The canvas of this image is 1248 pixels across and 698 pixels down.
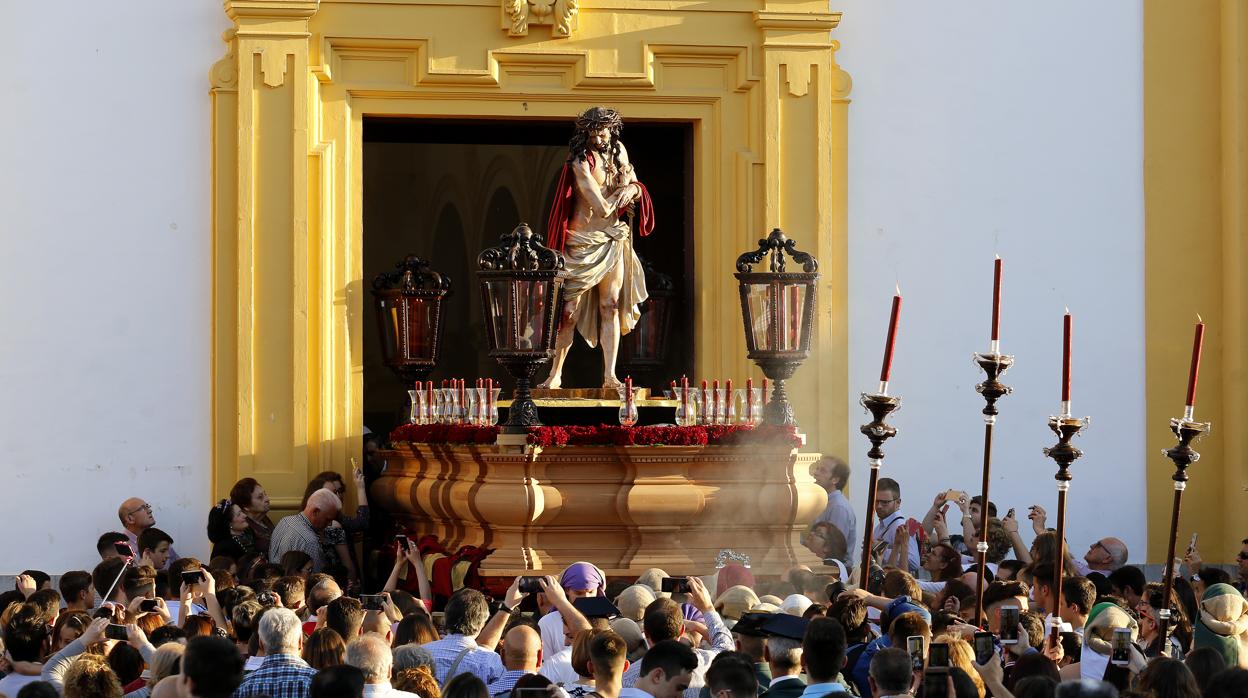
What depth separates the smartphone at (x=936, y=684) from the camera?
6234 millimetres

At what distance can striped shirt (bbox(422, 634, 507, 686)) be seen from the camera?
24.1 ft

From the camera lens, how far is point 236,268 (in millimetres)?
13742

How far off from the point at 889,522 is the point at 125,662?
20.8ft

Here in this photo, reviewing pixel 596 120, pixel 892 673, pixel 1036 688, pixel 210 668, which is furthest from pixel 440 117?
pixel 1036 688

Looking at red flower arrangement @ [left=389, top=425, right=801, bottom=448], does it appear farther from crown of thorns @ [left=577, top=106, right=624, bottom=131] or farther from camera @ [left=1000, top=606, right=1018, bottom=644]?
camera @ [left=1000, top=606, right=1018, bottom=644]

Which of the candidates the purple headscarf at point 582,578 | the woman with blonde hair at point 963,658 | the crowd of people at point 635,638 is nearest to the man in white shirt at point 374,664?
the crowd of people at point 635,638

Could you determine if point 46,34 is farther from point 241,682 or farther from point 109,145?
point 241,682

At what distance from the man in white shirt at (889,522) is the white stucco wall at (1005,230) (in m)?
1.45

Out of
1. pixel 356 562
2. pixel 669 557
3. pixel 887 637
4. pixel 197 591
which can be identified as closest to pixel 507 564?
pixel 669 557

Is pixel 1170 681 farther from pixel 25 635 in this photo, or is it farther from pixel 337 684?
pixel 25 635

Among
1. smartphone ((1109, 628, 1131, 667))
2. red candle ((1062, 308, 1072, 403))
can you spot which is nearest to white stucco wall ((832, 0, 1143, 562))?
red candle ((1062, 308, 1072, 403))

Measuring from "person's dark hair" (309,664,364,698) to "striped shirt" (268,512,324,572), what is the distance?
6312mm

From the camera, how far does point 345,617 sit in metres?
7.40

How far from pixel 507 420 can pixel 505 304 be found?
69 centimetres
